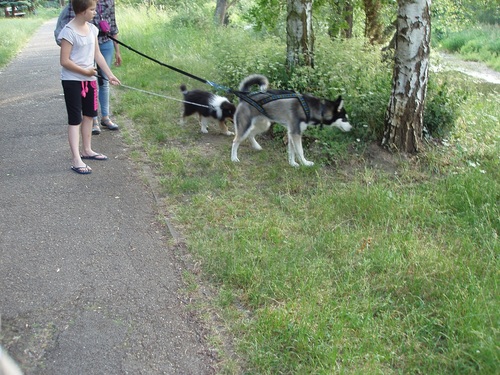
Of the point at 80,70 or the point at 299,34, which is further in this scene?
the point at 299,34

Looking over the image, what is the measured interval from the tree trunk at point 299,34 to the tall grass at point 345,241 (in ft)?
1.08

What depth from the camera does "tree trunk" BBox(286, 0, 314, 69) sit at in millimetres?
7410

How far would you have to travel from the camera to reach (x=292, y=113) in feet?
19.7

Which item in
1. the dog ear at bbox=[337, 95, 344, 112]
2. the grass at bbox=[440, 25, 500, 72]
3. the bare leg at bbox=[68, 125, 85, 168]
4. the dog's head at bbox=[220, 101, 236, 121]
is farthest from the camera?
the grass at bbox=[440, 25, 500, 72]

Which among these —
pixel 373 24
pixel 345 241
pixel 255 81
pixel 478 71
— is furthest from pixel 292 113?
pixel 478 71

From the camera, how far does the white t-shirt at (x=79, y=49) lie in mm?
5145

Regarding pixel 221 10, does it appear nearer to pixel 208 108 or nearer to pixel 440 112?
pixel 208 108

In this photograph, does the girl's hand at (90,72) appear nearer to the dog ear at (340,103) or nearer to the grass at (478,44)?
the dog ear at (340,103)

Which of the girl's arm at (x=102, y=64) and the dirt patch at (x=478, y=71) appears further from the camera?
the dirt patch at (x=478, y=71)

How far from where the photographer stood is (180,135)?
735 cm

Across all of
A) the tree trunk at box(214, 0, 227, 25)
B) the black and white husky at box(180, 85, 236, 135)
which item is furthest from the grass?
the black and white husky at box(180, 85, 236, 135)

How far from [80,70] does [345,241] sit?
11.4 feet

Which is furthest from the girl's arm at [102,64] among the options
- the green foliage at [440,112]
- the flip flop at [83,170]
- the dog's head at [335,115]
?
the green foliage at [440,112]

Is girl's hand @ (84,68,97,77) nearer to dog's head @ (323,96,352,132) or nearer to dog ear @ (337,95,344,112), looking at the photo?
dog's head @ (323,96,352,132)
